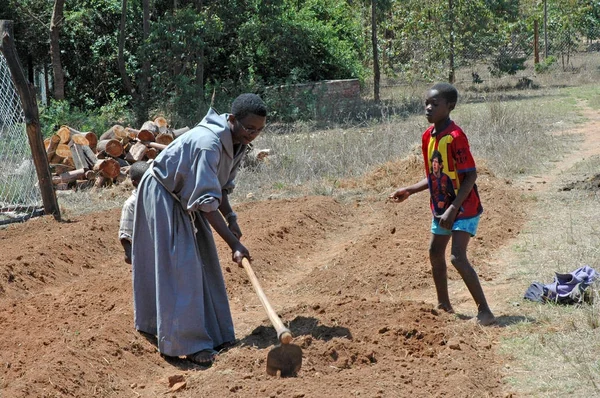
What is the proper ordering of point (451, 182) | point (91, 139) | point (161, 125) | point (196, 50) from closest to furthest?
1. point (451, 182)
2. point (91, 139)
3. point (161, 125)
4. point (196, 50)

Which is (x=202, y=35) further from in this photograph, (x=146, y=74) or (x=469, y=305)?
(x=469, y=305)

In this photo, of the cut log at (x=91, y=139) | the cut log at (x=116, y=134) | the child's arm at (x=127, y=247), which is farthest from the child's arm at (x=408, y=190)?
the cut log at (x=91, y=139)

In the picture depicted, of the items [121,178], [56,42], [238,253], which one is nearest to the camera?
[238,253]

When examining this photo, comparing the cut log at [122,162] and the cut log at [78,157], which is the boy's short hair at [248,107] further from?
the cut log at [122,162]

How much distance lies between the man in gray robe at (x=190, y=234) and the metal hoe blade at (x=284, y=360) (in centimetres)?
58

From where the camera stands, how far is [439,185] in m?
5.02

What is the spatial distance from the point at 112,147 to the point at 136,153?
0.38m

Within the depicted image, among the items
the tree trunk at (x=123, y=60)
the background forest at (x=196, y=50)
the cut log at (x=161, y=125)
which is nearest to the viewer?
the cut log at (x=161, y=125)

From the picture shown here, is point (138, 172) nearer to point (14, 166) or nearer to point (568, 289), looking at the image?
point (568, 289)

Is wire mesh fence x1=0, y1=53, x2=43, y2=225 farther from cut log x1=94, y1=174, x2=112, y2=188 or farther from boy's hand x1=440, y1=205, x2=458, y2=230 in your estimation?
boy's hand x1=440, y1=205, x2=458, y2=230

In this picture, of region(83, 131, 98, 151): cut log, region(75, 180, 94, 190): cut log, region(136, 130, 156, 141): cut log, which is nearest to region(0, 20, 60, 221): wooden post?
region(75, 180, 94, 190): cut log

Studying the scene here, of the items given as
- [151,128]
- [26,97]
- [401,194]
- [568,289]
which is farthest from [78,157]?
[568,289]

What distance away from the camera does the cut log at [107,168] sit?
38.2 feet

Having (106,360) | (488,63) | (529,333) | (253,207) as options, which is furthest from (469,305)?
(488,63)
